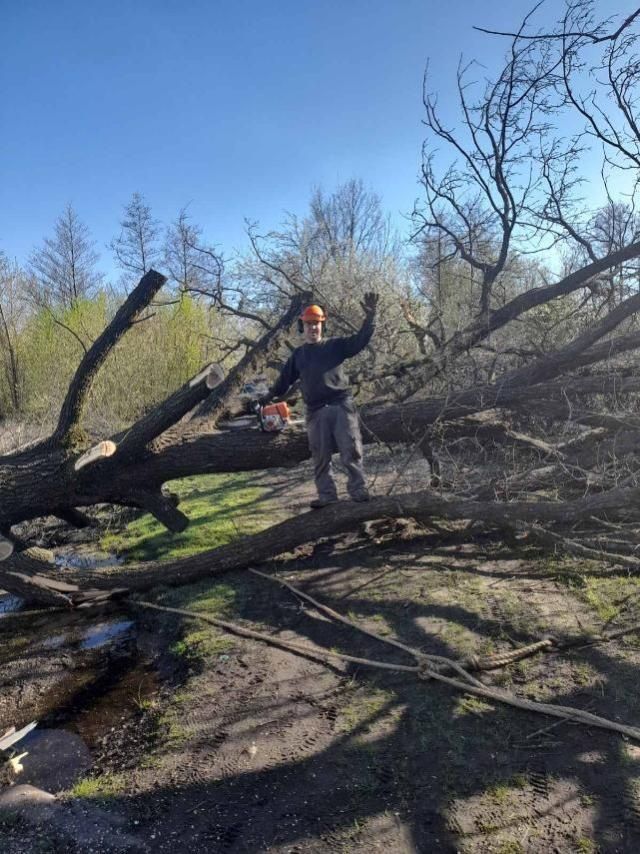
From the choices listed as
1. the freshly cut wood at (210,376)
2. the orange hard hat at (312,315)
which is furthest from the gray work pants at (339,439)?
the freshly cut wood at (210,376)

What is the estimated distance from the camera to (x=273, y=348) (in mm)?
6336

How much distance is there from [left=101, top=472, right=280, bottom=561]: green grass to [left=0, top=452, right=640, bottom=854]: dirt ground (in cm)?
124

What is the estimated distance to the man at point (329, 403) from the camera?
15.2 ft

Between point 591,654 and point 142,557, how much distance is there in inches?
177

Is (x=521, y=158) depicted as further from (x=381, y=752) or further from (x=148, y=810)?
(x=148, y=810)

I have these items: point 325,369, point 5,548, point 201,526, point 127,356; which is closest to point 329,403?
point 325,369

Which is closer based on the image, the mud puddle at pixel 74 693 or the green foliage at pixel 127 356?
the mud puddle at pixel 74 693

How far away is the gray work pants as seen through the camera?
4.63 metres

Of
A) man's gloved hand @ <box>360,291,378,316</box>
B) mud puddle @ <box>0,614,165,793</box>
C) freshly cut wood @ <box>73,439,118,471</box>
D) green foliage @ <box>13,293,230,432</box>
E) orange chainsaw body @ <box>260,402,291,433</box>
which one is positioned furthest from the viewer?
green foliage @ <box>13,293,230,432</box>

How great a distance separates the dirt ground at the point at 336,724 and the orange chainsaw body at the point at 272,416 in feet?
4.38

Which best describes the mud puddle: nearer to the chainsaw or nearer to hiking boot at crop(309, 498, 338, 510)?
hiking boot at crop(309, 498, 338, 510)

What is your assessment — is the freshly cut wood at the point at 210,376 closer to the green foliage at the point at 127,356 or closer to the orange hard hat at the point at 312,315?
the orange hard hat at the point at 312,315

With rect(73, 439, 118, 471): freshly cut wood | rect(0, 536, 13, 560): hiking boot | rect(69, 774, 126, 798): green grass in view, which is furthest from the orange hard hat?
rect(69, 774, 126, 798): green grass

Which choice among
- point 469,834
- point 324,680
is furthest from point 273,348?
point 469,834
